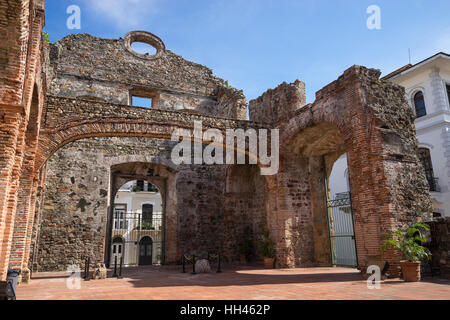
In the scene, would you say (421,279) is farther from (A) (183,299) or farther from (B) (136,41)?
(B) (136,41)

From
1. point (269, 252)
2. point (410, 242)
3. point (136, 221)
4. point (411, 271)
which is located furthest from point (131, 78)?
point (411, 271)

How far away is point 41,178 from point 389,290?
9428 mm

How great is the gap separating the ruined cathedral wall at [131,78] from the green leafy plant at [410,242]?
26.6 ft

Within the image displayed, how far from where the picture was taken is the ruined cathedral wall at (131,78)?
13.6 meters

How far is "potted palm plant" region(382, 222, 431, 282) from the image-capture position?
6.71 meters

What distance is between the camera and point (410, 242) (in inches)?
270

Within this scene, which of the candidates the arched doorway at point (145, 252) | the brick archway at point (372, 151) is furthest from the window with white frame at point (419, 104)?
the arched doorway at point (145, 252)

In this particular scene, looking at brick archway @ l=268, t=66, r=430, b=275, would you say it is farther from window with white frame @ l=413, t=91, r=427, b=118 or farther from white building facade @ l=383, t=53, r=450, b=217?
window with white frame @ l=413, t=91, r=427, b=118

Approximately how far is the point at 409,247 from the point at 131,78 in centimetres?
1260

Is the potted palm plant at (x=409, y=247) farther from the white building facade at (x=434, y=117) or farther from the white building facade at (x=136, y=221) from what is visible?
the white building facade at (x=136, y=221)

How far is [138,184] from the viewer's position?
24375 millimetres

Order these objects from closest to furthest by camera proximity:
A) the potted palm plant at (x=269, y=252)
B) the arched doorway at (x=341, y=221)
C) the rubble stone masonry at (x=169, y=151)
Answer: the rubble stone masonry at (x=169, y=151), the potted palm plant at (x=269, y=252), the arched doorway at (x=341, y=221)

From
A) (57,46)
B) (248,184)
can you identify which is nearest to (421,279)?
(248,184)

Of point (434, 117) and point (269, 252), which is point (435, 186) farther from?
point (269, 252)
